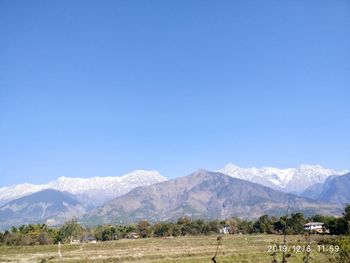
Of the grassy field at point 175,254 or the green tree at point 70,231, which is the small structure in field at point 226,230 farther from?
the grassy field at point 175,254

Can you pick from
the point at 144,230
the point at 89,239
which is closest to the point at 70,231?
the point at 89,239

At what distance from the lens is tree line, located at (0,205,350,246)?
129 m

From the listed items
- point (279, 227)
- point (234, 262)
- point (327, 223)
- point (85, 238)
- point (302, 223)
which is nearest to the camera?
point (234, 262)

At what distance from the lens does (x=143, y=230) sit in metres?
161

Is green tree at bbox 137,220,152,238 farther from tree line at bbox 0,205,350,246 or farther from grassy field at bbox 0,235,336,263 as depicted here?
grassy field at bbox 0,235,336,263

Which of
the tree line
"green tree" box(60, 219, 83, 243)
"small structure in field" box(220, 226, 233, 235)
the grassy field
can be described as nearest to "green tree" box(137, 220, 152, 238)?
the tree line

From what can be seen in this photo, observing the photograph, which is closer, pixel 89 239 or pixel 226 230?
pixel 89 239

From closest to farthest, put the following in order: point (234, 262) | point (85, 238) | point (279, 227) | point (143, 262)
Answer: point (234, 262), point (143, 262), point (279, 227), point (85, 238)

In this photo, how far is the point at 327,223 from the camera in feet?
395

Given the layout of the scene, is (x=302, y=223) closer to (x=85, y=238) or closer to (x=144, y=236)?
(x=144, y=236)

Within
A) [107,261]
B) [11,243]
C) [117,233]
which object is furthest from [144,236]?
[107,261]

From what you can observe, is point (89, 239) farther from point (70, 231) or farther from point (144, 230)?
point (144, 230)

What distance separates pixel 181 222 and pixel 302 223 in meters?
53.5

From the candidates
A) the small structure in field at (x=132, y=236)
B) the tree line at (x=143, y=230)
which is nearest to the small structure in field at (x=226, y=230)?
the tree line at (x=143, y=230)
